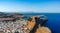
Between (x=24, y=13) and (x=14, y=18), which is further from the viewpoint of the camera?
(x=14, y=18)

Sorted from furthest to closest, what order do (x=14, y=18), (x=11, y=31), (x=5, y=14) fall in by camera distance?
(x=14, y=18)
(x=5, y=14)
(x=11, y=31)

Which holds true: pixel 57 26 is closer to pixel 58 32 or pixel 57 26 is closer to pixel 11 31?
pixel 58 32

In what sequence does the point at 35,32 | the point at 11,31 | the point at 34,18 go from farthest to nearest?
the point at 34,18, the point at 35,32, the point at 11,31

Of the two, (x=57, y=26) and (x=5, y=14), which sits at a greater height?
(x=5, y=14)

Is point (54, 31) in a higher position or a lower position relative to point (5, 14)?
lower

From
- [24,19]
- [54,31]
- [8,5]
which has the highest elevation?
[8,5]

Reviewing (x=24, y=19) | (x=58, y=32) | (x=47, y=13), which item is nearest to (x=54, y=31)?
(x=58, y=32)

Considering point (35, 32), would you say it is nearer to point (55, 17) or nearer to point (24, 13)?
point (24, 13)

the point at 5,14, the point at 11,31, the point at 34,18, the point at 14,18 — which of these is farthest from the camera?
the point at 14,18

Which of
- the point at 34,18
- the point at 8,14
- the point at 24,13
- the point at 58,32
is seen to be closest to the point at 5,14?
the point at 8,14
